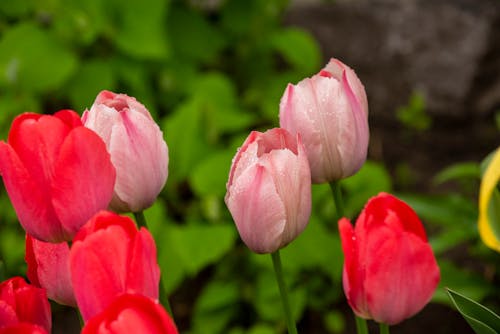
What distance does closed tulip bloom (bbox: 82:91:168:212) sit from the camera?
2.17 ft

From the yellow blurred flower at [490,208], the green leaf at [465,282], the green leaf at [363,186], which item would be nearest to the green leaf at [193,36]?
the green leaf at [363,186]

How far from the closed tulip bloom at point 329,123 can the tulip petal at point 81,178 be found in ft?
0.52

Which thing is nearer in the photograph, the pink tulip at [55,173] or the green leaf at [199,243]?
the pink tulip at [55,173]

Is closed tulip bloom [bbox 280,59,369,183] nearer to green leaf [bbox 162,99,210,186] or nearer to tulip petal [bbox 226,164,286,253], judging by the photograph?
tulip petal [bbox 226,164,286,253]

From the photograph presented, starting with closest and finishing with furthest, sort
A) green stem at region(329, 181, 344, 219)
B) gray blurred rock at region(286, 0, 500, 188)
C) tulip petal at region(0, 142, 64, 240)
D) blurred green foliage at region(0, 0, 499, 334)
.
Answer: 1. tulip petal at region(0, 142, 64, 240)
2. green stem at region(329, 181, 344, 219)
3. blurred green foliage at region(0, 0, 499, 334)
4. gray blurred rock at region(286, 0, 500, 188)

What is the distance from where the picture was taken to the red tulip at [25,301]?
2.05 feet

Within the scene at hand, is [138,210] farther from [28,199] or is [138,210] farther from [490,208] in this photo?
[490,208]

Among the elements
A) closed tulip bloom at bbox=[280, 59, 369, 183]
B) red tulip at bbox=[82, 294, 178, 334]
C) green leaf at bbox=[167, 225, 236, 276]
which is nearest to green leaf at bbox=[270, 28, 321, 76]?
green leaf at bbox=[167, 225, 236, 276]

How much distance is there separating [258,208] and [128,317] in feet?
0.54

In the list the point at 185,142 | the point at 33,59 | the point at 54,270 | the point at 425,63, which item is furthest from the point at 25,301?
the point at 425,63

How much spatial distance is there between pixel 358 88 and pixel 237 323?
5.09ft

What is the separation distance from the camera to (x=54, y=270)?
2.13 ft

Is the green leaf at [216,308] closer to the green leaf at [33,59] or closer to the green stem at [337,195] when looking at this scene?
the green leaf at [33,59]

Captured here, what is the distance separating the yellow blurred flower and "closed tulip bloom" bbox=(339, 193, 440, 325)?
0.04m
